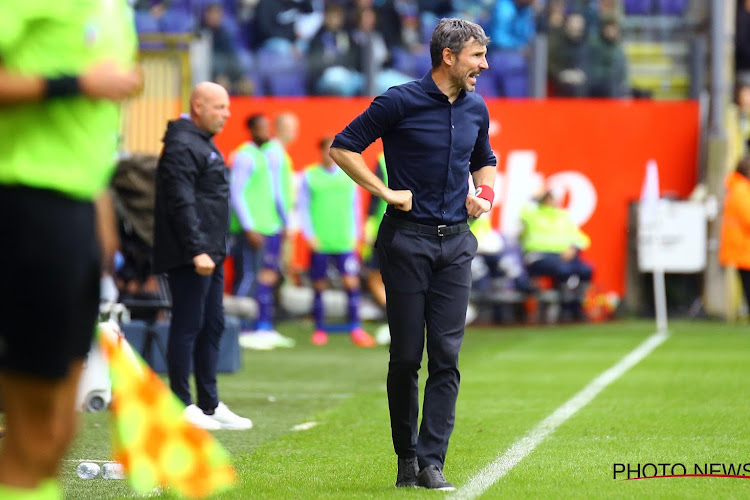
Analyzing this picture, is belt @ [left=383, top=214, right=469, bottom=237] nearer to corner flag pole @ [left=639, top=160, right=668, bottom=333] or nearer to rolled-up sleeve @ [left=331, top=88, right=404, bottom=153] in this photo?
rolled-up sleeve @ [left=331, top=88, right=404, bottom=153]

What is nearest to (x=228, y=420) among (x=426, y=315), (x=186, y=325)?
(x=186, y=325)

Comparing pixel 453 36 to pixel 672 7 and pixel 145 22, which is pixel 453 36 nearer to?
pixel 145 22

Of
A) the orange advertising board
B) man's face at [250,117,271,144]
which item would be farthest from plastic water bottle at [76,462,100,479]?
the orange advertising board

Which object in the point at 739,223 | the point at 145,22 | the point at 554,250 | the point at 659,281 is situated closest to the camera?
the point at 739,223

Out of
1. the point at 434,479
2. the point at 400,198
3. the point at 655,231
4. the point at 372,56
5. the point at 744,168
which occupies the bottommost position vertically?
the point at 655,231

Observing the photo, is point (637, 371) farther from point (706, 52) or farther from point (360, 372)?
point (706, 52)

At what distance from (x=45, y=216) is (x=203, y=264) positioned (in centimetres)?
445

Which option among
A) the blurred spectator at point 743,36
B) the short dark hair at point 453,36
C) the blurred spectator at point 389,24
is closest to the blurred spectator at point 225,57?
the blurred spectator at point 389,24

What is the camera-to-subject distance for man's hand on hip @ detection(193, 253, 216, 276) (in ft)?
26.5

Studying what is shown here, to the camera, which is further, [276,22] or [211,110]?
[276,22]

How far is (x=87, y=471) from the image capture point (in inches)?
264

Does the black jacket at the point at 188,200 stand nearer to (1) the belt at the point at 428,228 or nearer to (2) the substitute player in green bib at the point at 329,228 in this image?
(1) the belt at the point at 428,228

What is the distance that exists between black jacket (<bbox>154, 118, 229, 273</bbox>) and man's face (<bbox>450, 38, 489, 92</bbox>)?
95.5 inches

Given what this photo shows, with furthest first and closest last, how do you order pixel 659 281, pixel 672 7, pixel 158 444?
pixel 672 7, pixel 659 281, pixel 158 444
